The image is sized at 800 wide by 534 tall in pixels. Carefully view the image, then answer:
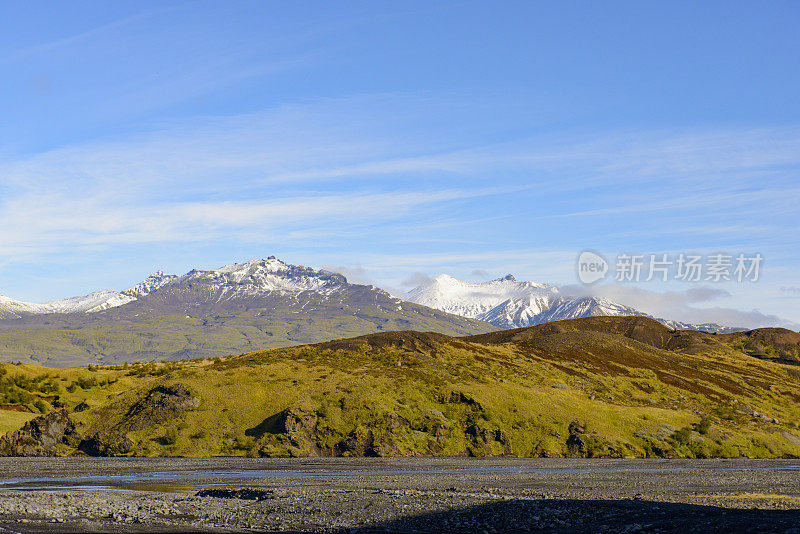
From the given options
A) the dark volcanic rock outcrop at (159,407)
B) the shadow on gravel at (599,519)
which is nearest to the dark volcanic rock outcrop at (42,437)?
the dark volcanic rock outcrop at (159,407)

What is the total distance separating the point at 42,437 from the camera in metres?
80.0

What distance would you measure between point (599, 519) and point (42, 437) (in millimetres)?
62015

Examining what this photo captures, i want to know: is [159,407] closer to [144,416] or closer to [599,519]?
[144,416]

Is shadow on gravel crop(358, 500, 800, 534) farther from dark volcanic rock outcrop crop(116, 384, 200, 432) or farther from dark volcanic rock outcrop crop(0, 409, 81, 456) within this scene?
dark volcanic rock outcrop crop(0, 409, 81, 456)

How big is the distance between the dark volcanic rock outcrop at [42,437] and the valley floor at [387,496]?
4517 millimetres

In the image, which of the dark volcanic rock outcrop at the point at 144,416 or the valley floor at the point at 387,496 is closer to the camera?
the valley floor at the point at 387,496

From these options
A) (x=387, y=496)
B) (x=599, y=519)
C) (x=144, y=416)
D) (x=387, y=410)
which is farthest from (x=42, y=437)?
(x=599, y=519)

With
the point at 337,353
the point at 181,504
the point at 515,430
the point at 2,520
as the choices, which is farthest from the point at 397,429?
the point at 2,520

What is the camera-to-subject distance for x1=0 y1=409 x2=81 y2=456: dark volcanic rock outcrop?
79.1 meters

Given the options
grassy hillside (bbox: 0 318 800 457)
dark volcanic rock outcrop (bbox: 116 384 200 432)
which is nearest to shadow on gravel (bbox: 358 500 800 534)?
grassy hillside (bbox: 0 318 800 457)

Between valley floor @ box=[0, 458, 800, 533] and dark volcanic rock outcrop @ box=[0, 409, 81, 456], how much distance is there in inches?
178

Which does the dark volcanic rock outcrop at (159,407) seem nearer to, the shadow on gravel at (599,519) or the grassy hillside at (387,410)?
the grassy hillside at (387,410)

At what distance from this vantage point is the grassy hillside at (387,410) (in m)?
82.9

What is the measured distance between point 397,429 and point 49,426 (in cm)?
3613
